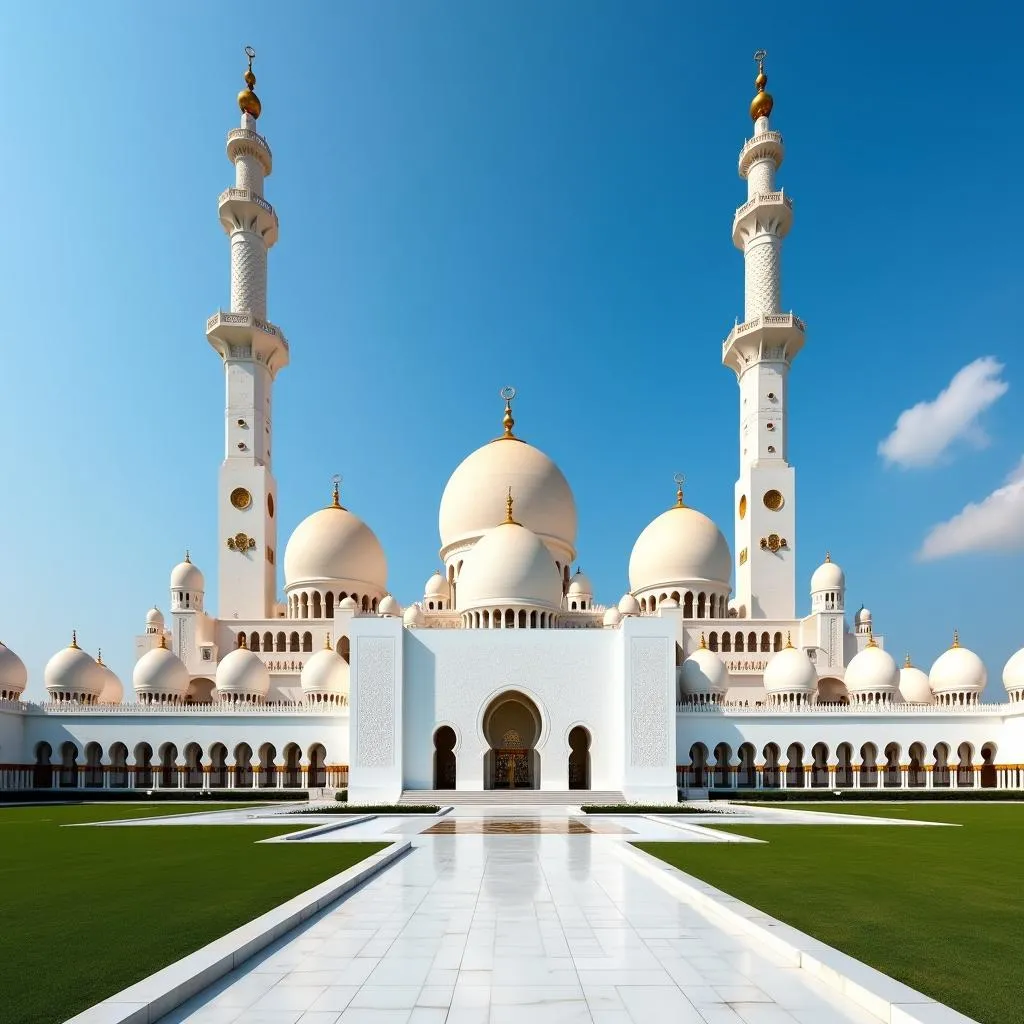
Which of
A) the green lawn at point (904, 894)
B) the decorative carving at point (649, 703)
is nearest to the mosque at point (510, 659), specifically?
the decorative carving at point (649, 703)

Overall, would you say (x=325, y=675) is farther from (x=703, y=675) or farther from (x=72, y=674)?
(x=703, y=675)

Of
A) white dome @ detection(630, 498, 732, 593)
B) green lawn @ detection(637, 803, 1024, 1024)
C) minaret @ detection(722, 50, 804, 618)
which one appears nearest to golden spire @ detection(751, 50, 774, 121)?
minaret @ detection(722, 50, 804, 618)

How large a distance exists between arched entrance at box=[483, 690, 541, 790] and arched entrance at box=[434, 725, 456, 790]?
1.02m

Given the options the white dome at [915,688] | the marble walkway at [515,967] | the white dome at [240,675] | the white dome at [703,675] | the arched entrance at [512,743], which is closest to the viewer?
the marble walkway at [515,967]

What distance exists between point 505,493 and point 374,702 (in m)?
9.30

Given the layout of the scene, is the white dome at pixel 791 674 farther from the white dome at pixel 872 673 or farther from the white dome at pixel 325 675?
the white dome at pixel 325 675

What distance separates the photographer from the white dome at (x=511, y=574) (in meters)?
25.2

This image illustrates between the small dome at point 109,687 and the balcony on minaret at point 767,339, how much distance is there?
23.7m

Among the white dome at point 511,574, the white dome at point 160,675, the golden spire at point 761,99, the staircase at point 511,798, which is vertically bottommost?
the staircase at point 511,798

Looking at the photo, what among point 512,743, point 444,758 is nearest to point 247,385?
point 444,758

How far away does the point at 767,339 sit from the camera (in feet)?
103

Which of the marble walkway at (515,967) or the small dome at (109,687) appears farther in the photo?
the small dome at (109,687)

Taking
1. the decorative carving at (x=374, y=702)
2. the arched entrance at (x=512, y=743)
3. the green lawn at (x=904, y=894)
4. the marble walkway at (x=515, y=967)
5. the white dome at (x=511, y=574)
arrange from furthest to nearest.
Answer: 1. the white dome at (x=511, y=574)
2. the arched entrance at (x=512, y=743)
3. the decorative carving at (x=374, y=702)
4. the green lawn at (x=904, y=894)
5. the marble walkway at (x=515, y=967)

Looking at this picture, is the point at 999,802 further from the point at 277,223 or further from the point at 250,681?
the point at 277,223
